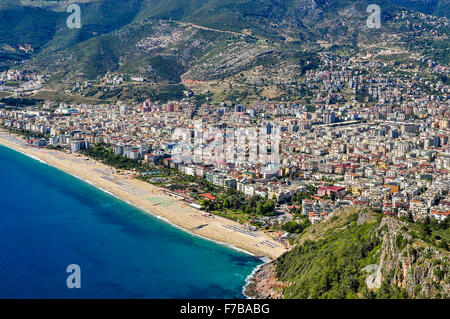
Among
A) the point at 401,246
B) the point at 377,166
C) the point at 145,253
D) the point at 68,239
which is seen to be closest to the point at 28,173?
the point at 68,239

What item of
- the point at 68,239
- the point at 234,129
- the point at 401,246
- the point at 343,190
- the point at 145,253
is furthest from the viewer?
the point at 234,129

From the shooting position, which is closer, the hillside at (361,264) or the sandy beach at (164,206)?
the hillside at (361,264)

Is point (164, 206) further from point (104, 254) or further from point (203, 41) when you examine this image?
point (203, 41)

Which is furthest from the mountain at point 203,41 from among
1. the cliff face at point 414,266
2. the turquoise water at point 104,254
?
the cliff face at point 414,266

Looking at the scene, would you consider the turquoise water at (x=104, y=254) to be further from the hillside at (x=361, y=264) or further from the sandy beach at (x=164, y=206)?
the hillside at (x=361, y=264)

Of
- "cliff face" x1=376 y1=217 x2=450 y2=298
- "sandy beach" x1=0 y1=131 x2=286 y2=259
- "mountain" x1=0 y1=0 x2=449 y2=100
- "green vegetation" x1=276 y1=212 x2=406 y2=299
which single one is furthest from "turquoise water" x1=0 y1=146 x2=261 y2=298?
"mountain" x1=0 y1=0 x2=449 y2=100
